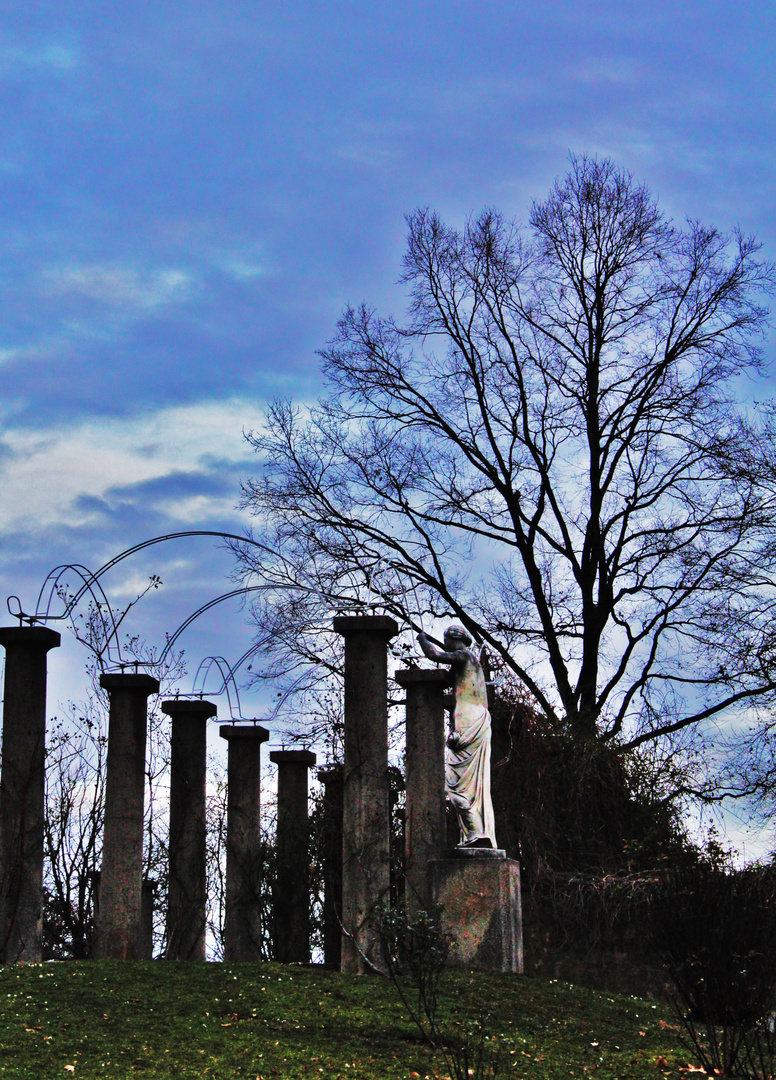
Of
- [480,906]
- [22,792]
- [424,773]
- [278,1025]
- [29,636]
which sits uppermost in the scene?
[29,636]

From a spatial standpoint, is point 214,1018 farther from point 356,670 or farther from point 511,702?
point 511,702

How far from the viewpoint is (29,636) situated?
570 inches

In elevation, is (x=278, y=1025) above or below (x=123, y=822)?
below

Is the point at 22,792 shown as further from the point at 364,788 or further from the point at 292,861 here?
the point at 292,861

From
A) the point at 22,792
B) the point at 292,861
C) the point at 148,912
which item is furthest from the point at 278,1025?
the point at 148,912

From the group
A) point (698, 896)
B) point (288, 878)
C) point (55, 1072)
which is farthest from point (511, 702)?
point (55, 1072)

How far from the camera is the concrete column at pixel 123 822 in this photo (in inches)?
563

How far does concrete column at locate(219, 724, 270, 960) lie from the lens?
1923cm

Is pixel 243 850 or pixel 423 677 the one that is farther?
pixel 243 850

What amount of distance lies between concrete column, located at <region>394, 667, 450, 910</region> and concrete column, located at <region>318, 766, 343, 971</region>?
5011mm

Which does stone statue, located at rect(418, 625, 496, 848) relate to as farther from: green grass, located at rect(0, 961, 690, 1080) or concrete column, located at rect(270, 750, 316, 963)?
concrete column, located at rect(270, 750, 316, 963)

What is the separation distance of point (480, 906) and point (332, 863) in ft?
21.3

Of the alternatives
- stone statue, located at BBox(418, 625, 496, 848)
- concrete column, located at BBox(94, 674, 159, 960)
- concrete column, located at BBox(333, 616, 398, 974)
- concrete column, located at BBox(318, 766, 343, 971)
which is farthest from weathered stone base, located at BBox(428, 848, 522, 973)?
concrete column, located at BBox(318, 766, 343, 971)

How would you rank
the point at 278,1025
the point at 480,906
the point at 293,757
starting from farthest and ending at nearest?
the point at 293,757 < the point at 480,906 < the point at 278,1025
